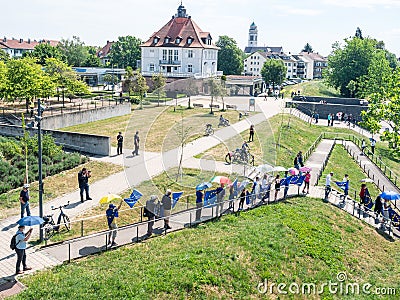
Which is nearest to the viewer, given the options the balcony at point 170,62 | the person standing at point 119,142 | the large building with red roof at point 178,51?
the person standing at point 119,142

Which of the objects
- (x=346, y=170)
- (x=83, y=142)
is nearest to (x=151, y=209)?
(x=83, y=142)

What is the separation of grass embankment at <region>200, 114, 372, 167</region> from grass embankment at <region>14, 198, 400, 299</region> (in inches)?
312

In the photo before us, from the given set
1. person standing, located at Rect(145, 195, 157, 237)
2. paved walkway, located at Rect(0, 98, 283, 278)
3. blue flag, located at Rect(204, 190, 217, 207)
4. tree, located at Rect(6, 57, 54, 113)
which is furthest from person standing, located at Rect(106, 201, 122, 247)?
tree, located at Rect(6, 57, 54, 113)

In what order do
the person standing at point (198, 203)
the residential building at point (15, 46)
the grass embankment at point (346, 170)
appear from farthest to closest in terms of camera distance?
the residential building at point (15, 46), the grass embankment at point (346, 170), the person standing at point (198, 203)

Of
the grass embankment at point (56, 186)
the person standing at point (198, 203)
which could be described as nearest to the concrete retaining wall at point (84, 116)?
the grass embankment at point (56, 186)

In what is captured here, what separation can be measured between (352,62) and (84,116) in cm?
5369

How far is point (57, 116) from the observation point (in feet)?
113

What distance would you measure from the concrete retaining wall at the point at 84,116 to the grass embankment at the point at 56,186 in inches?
406

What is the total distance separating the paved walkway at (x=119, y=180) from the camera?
12998 mm

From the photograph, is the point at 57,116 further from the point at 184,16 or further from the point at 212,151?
the point at 184,16

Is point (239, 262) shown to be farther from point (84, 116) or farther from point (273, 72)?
point (273, 72)

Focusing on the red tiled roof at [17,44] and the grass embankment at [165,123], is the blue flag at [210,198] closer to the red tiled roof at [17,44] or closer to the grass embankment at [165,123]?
the grass embankment at [165,123]

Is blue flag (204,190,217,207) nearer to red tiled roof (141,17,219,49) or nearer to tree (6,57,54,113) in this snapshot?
tree (6,57,54,113)

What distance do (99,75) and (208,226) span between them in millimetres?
67265
